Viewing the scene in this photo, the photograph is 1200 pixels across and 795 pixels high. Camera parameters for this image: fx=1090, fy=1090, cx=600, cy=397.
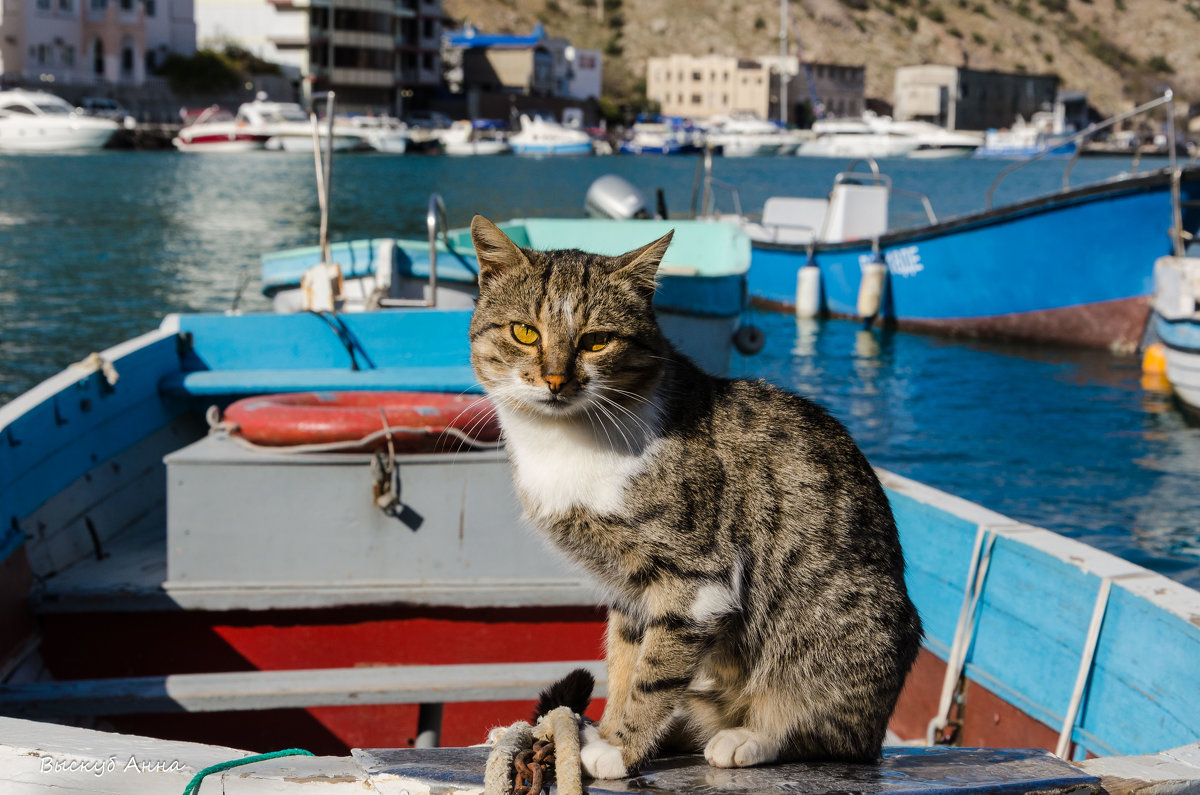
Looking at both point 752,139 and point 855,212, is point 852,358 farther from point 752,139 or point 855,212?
point 752,139

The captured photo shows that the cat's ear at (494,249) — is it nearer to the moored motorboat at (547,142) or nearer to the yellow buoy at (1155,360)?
the yellow buoy at (1155,360)

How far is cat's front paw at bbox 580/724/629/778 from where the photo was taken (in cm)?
222

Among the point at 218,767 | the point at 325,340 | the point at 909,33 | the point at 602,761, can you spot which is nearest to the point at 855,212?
the point at 325,340

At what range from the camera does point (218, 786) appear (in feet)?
6.07

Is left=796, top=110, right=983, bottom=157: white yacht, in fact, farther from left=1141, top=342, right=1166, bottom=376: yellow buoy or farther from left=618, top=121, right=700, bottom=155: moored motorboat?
left=1141, top=342, right=1166, bottom=376: yellow buoy

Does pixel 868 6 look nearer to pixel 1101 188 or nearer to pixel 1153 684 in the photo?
pixel 1101 188

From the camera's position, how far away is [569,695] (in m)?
2.46

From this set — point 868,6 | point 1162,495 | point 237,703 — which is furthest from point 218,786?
point 868,6

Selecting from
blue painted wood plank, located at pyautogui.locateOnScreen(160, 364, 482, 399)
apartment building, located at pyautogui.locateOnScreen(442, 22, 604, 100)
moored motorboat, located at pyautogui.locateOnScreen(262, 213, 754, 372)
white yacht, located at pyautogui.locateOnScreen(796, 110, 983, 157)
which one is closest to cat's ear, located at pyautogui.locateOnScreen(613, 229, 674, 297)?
blue painted wood plank, located at pyautogui.locateOnScreen(160, 364, 482, 399)

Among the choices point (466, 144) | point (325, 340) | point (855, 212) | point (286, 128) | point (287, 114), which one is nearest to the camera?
point (325, 340)

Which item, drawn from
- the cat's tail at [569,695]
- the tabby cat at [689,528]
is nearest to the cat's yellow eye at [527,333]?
the tabby cat at [689,528]

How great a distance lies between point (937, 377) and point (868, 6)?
13931cm

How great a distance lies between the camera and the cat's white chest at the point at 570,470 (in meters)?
2.44

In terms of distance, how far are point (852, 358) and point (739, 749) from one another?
49.2 feet
